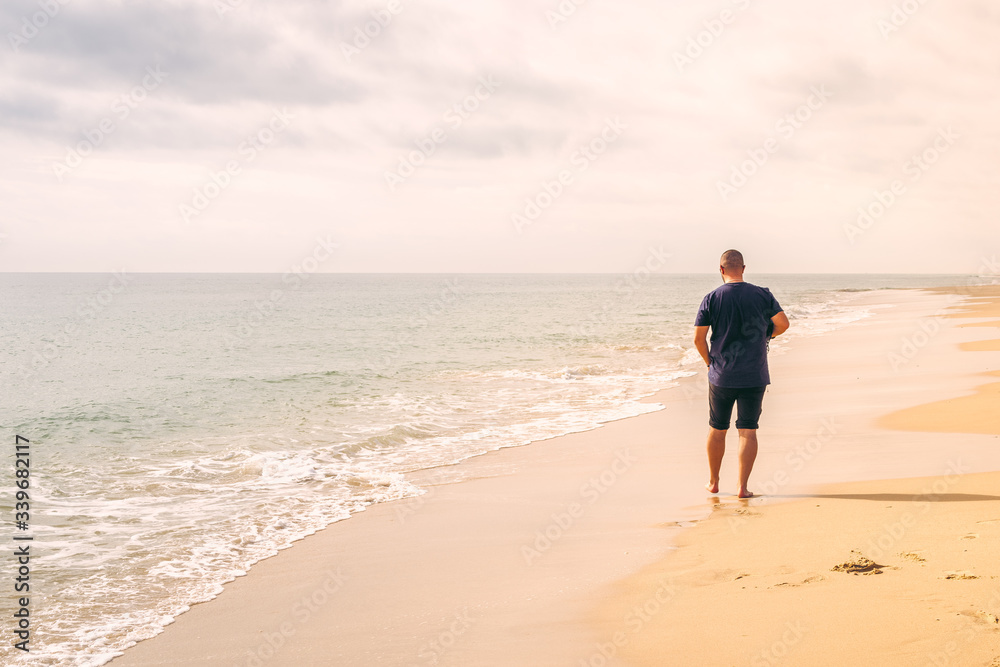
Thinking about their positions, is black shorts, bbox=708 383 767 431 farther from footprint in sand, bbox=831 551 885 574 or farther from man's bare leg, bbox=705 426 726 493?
footprint in sand, bbox=831 551 885 574

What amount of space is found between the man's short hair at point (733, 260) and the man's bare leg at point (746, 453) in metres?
1.41

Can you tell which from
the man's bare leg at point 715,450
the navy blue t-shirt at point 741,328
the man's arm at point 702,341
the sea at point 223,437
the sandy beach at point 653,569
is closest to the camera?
the sandy beach at point 653,569

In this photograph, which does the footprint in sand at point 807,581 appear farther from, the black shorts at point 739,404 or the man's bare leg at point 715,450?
the man's bare leg at point 715,450

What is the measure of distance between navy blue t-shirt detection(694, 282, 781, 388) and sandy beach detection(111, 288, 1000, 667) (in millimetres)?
1079

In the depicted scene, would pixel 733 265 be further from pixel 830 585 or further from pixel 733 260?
pixel 830 585

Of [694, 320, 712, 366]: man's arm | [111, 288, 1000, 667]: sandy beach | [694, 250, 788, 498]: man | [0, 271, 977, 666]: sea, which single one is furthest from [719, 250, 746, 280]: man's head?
[0, 271, 977, 666]: sea

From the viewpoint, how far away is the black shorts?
5.63m

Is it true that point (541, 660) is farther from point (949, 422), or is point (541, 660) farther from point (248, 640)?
point (949, 422)

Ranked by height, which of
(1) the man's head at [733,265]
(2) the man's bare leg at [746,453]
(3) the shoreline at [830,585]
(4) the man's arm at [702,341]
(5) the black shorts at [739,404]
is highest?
(1) the man's head at [733,265]

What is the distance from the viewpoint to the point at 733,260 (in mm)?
5734

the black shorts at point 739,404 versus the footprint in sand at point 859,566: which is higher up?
the black shorts at point 739,404

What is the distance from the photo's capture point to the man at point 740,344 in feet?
18.2

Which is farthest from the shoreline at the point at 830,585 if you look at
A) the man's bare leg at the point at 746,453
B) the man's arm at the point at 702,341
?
the man's arm at the point at 702,341

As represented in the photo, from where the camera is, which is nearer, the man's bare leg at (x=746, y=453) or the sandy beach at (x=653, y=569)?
the sandy beach at (x=653, y=569)
